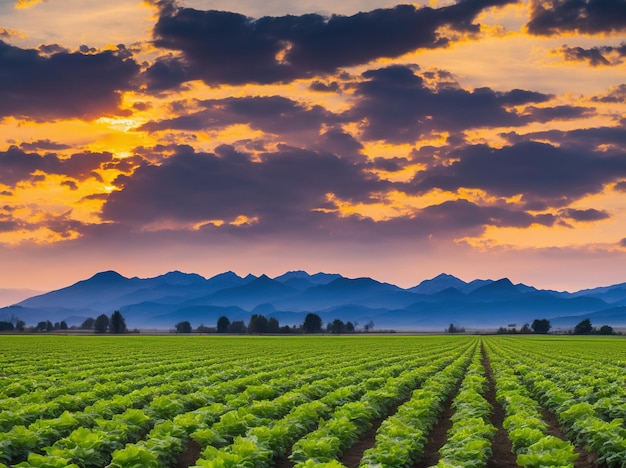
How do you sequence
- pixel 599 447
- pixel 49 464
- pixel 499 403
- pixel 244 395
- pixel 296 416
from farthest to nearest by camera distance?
pixel 499 403 < pixel 244 395 < pixel 296 416 < pixel 599 447 < pixel 49 464

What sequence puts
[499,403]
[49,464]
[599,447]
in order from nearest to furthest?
[49,464] < [599,447] < [499,403]

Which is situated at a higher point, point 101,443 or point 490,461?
point 101,443

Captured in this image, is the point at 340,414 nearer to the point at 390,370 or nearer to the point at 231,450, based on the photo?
the point at 231,450

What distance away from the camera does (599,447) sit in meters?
13.3

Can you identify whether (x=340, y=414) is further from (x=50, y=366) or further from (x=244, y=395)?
(x=50, y=366)

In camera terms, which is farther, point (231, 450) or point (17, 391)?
point (17, 391)

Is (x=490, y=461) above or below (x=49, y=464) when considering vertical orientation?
below

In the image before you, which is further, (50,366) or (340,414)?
(50,366)

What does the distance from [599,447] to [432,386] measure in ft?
36.8

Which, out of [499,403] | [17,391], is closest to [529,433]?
[499,403]

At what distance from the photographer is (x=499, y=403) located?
24.4 metres

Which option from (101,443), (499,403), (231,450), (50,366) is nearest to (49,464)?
(101,443)

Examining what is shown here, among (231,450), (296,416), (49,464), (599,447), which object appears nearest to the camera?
(49,464)

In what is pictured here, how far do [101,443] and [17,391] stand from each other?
13933mm
